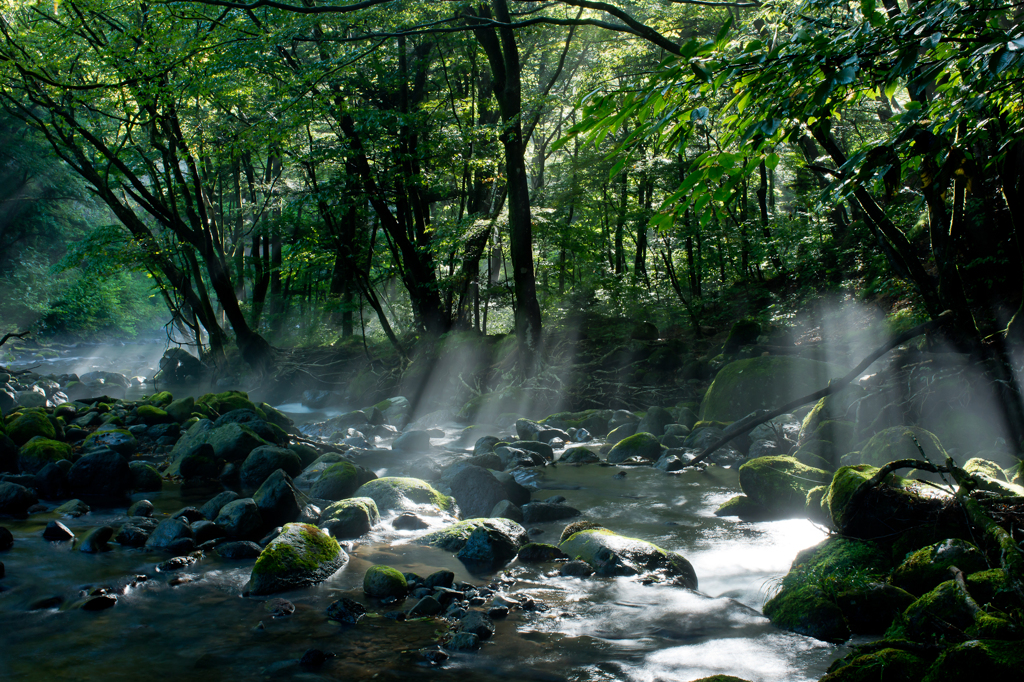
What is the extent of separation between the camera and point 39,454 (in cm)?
799

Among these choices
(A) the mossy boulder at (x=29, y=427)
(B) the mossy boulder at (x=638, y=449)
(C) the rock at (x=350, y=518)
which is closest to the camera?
(C) the rock at (x=350, y=518)

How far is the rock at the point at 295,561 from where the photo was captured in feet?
14.5

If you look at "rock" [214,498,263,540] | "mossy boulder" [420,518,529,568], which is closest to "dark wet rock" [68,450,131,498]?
"rock" [214,498,263,540]

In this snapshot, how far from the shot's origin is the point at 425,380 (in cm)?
1527

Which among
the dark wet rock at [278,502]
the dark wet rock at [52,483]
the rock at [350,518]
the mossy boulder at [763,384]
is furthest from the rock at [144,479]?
the mossy boulder at [763,384]

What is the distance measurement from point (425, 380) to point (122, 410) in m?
6.38

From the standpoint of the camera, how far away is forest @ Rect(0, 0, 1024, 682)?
2613 mm

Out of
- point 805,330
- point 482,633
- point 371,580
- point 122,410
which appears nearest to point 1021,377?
point 482,633

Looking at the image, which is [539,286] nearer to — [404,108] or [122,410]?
[404,108]

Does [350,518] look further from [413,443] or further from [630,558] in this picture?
[413,443]

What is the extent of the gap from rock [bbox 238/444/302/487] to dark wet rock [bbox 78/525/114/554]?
7.76ft

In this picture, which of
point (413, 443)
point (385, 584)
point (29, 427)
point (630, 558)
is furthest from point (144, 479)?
point (630, 558)

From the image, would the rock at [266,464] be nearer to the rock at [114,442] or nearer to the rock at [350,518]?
the rock at [350,518]

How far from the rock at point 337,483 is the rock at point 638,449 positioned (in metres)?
3.57
